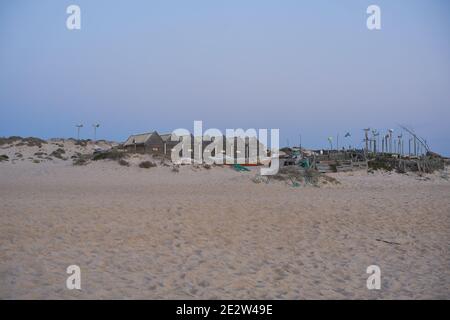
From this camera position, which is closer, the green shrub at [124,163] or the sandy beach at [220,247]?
the sandy beach at [220,247]

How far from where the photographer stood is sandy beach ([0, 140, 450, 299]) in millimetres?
5531

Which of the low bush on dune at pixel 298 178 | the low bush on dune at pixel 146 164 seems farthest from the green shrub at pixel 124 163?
the low bush on dune at pixel 298 178

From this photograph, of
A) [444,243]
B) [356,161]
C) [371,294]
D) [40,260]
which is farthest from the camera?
[356,161]

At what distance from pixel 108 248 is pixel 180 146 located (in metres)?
37.1

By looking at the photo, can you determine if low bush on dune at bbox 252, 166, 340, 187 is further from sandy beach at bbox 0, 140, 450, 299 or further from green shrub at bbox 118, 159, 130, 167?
green shrub at bbox 118, 159, 130, 167

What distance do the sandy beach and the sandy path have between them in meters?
0.02

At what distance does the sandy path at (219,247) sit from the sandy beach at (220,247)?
0.02 metres

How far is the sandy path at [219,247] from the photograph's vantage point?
5.55 meters

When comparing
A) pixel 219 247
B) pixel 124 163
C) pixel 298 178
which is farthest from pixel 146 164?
pixel 219 247

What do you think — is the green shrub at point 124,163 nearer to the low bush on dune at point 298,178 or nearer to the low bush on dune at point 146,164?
the low bush on dune at point 146,164

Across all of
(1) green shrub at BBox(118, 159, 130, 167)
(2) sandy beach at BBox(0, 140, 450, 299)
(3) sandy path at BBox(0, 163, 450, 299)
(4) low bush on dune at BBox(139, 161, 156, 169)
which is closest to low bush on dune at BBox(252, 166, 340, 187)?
(2) sandy beach at BBox(0, 140, 450, 299)
